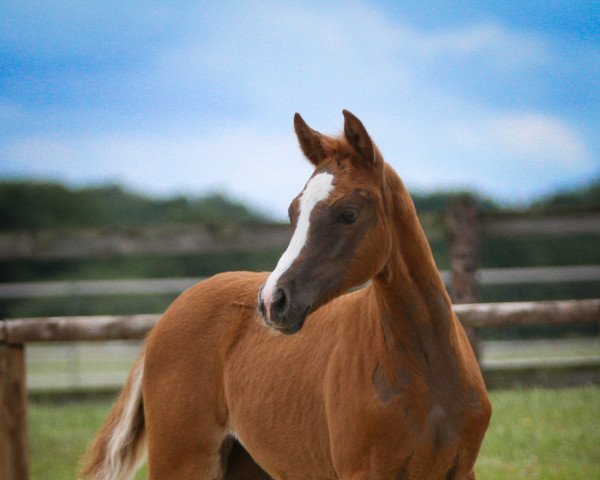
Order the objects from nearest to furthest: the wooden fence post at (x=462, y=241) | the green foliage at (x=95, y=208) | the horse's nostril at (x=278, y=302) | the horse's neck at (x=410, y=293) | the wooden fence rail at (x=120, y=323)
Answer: the horse's nostril at (x=278, y=302) < the horse's neck at (x=410, y=293) < the wooden fence rail at (x=120, y=323) < the wooden fence post at (x=462, y=241) < the green foliage at (x=95, y=208)

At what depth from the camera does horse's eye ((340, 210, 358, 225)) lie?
2.73 meters

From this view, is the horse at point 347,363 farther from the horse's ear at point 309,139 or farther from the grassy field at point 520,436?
the grassy field at point 520,436

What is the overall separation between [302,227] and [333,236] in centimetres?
11

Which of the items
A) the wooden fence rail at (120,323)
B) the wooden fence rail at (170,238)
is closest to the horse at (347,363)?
the wooden fence rail at (120,323)

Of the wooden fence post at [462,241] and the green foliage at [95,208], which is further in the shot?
the green foliage at [95,208]

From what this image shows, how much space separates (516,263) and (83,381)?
7079mm

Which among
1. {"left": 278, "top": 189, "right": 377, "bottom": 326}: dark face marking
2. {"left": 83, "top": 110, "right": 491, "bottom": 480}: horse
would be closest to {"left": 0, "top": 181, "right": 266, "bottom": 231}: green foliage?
{"left": 83, "top": 110, "right": 491, "bottom": 480}: horse

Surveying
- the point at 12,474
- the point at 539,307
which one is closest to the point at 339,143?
the point at 539,307

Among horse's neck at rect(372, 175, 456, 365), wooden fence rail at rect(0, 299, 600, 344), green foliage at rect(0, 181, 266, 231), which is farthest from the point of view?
green foliage at rect(0, 181, 266, 231)

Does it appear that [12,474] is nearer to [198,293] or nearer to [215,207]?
[198,293]

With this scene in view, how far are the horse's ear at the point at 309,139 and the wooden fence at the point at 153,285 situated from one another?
5.81ft

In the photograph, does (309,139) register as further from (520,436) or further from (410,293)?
(520,436)

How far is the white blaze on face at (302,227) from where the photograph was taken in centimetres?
261

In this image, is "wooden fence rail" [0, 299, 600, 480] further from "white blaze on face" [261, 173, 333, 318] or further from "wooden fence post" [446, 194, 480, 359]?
"wooden fence post" [446, 194, 480, 359]
